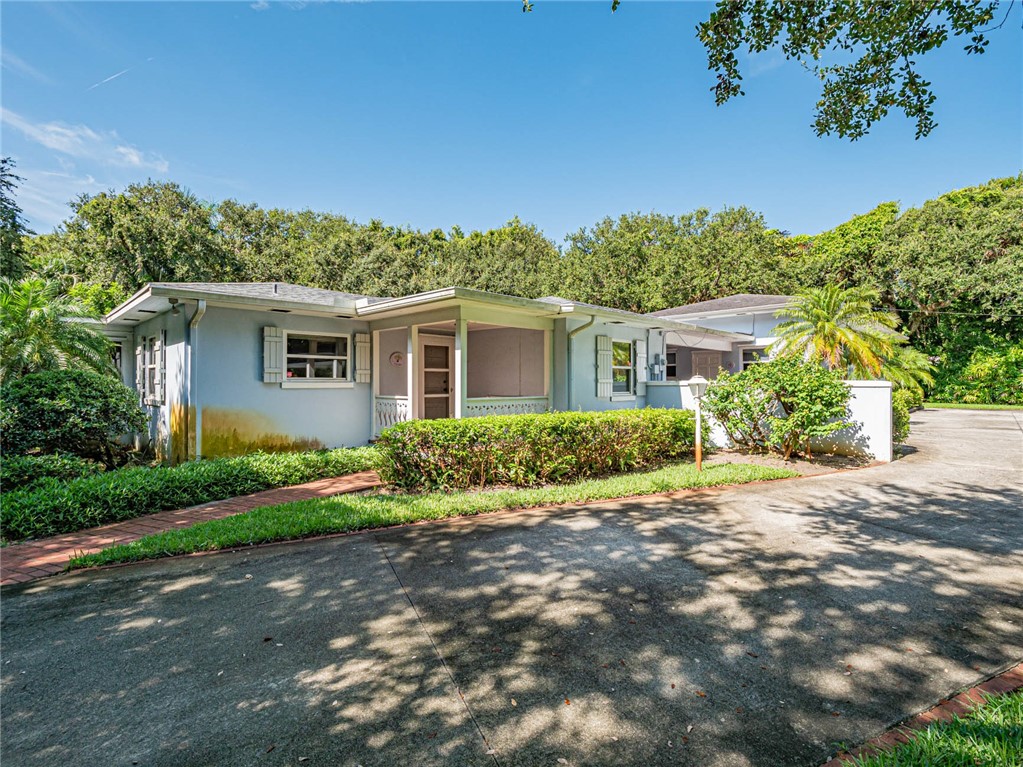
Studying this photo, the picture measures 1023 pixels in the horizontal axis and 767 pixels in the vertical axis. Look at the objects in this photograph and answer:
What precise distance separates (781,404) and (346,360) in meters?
8.45

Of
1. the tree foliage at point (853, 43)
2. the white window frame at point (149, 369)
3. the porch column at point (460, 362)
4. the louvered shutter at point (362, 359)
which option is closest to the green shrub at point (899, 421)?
the tree foliage at point (853, 43)

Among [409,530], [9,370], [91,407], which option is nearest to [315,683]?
[409,530]

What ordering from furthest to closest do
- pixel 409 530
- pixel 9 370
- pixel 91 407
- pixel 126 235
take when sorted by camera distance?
pixel 126 235 → pixel 9 370 → pixel 91 407 → pixel 409 530

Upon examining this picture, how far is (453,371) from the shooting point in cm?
1204

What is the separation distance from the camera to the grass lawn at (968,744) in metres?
1.91

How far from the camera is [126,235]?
66.3ft

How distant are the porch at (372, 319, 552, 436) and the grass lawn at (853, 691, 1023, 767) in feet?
24.1

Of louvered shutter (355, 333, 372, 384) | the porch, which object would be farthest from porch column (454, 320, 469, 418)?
louvered shutter (355, 333, 372, 384)

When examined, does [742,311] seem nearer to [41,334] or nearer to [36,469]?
[36,469]

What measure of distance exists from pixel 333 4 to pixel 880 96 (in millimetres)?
7530

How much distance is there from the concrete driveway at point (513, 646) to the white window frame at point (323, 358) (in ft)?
16.0

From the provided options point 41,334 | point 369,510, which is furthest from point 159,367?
point 369,510

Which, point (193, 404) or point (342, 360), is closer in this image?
point (193, 404)

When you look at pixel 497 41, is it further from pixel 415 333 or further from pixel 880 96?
pixel 880 96
